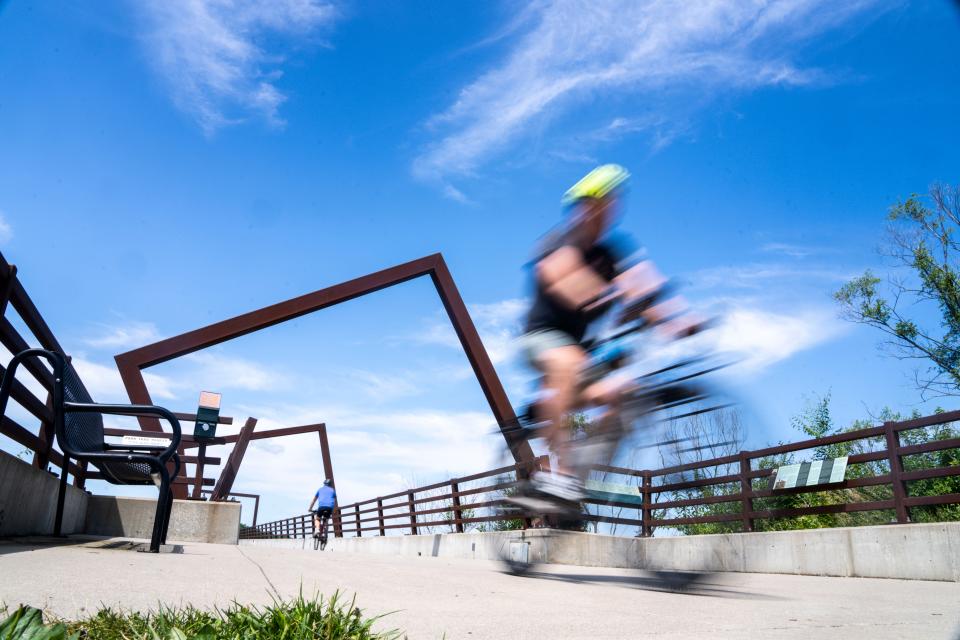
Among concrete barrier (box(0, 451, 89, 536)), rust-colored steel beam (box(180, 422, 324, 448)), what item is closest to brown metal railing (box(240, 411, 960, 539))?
concrete barrier (box(0, 451, 89, 536))

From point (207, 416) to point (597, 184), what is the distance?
714 cm

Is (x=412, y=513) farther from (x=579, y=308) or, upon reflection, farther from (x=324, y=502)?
(x=579, y=308)

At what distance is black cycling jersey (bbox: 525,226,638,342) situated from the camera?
124 inches

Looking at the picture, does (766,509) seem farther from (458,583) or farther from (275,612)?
(275,612)

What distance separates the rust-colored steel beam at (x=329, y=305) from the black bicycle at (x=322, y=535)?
9719 millimetres

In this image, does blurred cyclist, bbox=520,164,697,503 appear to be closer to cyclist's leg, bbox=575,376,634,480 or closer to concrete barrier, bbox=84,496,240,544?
cyclist's leg, bbox=575,376,634,480

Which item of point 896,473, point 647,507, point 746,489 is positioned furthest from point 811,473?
point 647,507

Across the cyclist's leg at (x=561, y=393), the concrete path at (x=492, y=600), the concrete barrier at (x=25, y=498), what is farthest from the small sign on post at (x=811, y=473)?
the concrete barrier at (x=25, y=498)

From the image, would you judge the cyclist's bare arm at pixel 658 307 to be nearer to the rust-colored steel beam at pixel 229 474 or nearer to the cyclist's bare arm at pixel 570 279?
the cyclist's bare arm at pixel 570 279

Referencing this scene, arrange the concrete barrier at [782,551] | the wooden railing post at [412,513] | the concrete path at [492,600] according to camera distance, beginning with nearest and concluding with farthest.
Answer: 1. the concrete path at [492,600]
2. the concrete barrier at [782,551]
3. the wooden railing post at [412,513]

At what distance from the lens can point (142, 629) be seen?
4.92ft

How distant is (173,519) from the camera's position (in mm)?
7793

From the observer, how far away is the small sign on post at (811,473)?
21.7ft

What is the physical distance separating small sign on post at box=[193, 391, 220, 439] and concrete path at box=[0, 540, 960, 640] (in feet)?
16.7
